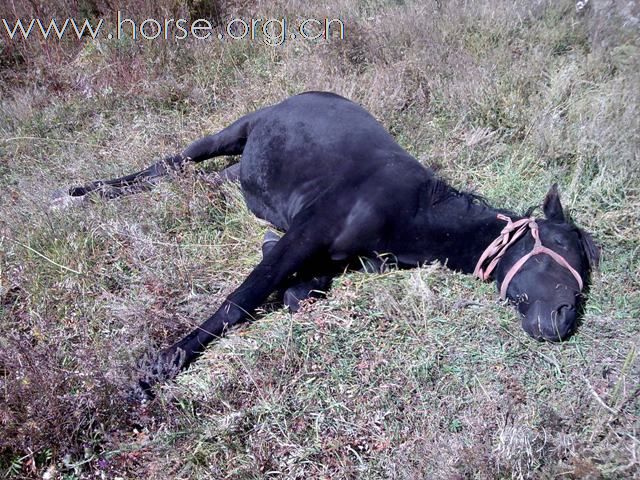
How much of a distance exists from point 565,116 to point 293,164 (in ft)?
6.86

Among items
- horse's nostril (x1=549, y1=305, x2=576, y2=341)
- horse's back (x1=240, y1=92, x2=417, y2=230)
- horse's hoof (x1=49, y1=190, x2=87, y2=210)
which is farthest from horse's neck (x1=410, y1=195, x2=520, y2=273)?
horse's hoof (x1=49, y1=190, x2=87, y2=210)

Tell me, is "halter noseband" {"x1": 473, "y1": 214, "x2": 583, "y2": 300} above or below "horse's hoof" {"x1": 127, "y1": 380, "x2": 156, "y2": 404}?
above

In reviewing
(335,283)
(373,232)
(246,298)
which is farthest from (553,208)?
(246,298)

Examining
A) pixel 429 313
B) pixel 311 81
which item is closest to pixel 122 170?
pixel 311 81

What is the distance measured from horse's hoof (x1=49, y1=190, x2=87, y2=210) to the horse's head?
8.44 ft

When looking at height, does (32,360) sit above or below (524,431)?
above

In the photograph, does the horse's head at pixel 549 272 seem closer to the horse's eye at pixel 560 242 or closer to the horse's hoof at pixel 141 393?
the horse's eye at pixel 560 242

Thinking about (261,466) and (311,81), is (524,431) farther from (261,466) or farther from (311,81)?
(311,81)

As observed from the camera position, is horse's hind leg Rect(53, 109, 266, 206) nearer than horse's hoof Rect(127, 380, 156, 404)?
No

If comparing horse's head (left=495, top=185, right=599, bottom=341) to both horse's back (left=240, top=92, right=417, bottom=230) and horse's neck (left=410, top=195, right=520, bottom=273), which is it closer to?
horse's neck (left=410, top=195, right=520, bottom=273)

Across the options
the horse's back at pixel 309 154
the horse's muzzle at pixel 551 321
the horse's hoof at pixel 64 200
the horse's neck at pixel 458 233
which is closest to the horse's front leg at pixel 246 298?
the horse's back at pixel 309 154

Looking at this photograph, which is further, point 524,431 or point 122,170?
point 122,170

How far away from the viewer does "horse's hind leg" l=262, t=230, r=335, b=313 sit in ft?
10.9

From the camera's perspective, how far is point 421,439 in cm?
262
